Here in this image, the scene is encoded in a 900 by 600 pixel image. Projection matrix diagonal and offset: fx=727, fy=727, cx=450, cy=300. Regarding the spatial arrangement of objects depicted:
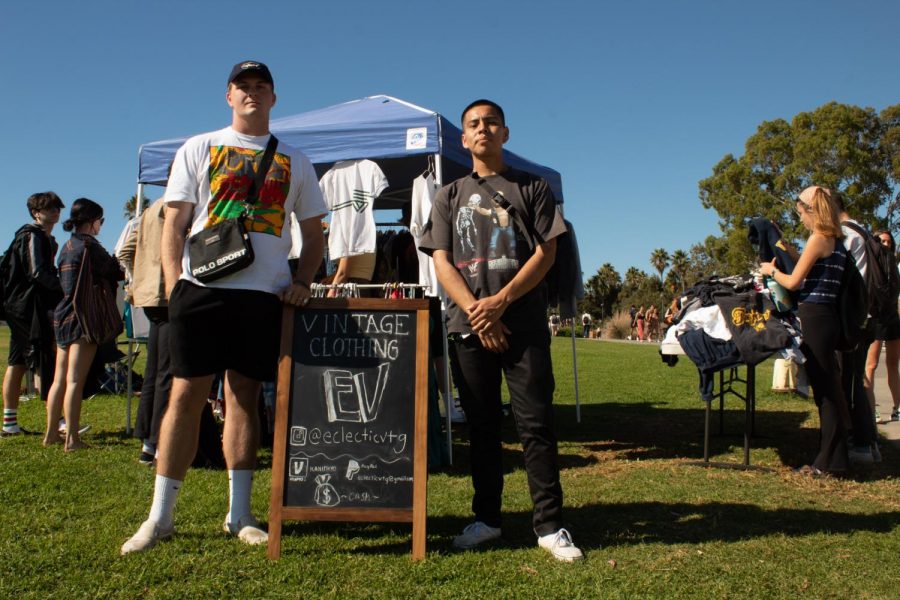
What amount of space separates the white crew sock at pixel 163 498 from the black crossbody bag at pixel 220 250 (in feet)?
3.03

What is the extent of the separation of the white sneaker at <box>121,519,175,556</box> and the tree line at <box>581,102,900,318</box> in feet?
115

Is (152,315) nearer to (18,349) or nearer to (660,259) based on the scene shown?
(18,349)

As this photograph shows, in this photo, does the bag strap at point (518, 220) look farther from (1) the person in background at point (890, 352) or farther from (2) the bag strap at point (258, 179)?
(1) the person in background at point (890, 352)

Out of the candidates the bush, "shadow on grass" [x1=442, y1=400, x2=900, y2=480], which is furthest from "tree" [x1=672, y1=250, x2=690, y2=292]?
"shadow on grass" [x1=442, y1=400, x2=900, y2=480]

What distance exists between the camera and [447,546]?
340 centimetres

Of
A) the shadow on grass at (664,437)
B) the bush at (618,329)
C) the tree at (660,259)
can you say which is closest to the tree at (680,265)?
the tree at (660,259)

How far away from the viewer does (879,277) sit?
559 cm

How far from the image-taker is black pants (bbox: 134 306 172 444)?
15.7 feet

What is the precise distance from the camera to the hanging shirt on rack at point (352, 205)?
6.34 m

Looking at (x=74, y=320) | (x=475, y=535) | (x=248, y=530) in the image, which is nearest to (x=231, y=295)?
(x=248, y=530)

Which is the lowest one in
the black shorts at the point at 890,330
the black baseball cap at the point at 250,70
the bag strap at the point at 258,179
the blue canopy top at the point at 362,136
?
the black shorts at the point at 890,330

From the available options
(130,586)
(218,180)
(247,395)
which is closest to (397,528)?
(247,395)

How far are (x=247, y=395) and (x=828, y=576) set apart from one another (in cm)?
264

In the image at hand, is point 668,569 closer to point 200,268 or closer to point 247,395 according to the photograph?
point 247,395
